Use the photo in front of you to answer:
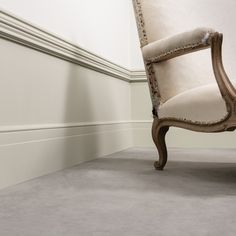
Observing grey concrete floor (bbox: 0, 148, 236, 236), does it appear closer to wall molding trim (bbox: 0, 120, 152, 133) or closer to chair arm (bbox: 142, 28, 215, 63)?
wall molding trim (bbox: 0, 120, 152, 133)

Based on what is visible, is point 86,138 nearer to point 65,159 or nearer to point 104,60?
point 65,159

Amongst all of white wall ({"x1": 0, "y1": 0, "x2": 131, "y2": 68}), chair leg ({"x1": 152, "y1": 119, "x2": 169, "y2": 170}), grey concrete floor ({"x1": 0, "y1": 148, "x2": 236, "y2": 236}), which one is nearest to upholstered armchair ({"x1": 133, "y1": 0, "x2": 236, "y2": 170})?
chair leg ({"x1": 152, "y1": 119, "x2": 169, "y2": 170})

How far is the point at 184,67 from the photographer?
170 centimetres

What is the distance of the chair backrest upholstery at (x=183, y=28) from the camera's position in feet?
5.29

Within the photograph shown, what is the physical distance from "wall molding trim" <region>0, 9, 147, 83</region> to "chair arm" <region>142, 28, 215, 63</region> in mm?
336

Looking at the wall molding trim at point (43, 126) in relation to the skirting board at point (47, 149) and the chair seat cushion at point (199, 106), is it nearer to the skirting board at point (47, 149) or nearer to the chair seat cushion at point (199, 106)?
the skirting board at point (47, 149)

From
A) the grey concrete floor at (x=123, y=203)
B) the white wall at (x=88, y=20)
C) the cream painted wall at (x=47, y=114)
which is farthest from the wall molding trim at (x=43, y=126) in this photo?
the white wall at (x=88, y=20)

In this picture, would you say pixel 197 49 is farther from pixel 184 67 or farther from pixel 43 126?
pixel 43 126

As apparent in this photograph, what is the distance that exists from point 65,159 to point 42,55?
1.45 feet

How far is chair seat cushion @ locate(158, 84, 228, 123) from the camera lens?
1.25 metres

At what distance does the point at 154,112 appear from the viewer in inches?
63.3

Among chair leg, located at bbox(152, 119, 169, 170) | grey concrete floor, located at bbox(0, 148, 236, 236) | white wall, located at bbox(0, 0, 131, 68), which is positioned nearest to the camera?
grey concrete floor, located at bbox(0, 148, 236, 236)


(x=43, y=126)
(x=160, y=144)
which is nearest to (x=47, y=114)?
(x=43, y=126)

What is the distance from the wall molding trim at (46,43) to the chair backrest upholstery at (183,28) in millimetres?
317
